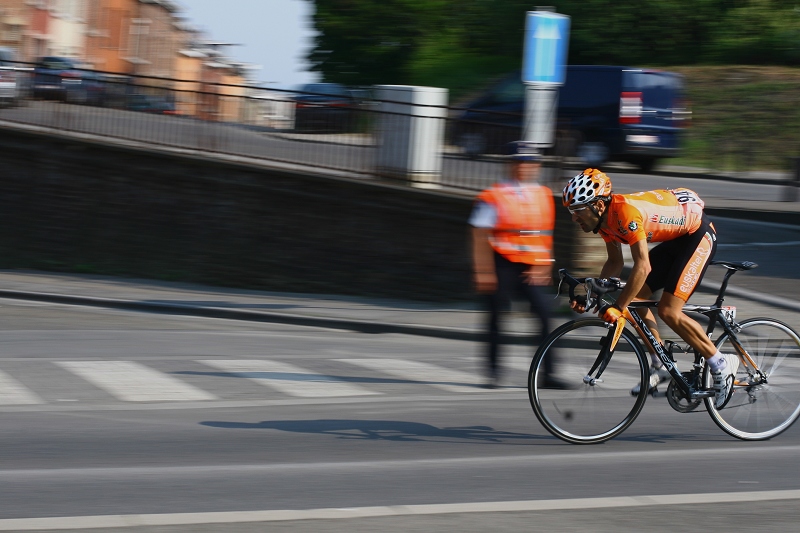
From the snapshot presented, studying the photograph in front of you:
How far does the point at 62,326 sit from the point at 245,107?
5.03m

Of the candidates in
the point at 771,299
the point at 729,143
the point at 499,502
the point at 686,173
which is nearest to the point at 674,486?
the point at 499,502

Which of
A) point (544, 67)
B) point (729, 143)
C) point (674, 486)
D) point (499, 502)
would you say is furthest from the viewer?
point (729, 143)

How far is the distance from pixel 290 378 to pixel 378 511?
3822 millimetres

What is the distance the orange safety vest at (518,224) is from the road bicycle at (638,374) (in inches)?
70.4

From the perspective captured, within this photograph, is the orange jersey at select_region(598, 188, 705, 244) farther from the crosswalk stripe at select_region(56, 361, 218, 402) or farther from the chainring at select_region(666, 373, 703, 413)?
the crosswalk stripe at select_region(56, 361, 218, 402)

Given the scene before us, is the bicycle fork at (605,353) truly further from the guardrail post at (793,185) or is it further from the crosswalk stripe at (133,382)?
the guardrail post at (793,185)

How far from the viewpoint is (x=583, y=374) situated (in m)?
6.66

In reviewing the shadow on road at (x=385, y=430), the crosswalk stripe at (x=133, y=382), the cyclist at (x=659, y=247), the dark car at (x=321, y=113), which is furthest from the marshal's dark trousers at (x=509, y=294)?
the dark car at (x=321, y=113)

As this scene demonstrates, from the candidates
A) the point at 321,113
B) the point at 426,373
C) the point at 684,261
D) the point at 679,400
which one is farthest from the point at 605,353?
the point at 321,113

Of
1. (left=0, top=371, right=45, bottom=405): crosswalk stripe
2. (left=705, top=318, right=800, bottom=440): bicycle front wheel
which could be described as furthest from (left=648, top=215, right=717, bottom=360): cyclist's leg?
(left=0, top=371, right=45, bottom=405): crosswalk stripe

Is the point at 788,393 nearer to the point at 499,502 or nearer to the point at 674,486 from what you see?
the point at 674,486

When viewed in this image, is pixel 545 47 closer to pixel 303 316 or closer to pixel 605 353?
pixel 303 316

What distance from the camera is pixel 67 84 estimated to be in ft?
54.3

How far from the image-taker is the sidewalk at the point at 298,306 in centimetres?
1198
